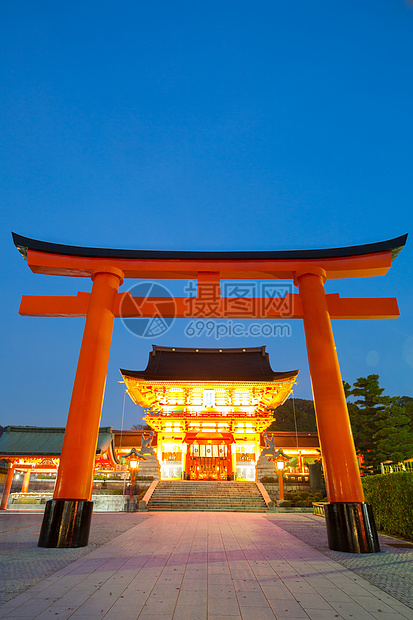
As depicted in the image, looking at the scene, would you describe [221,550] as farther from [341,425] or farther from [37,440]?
[37,440]

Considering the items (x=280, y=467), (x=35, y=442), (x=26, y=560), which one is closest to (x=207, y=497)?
(x=280, y=467)

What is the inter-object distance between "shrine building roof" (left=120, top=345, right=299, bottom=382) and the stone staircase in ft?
20.4

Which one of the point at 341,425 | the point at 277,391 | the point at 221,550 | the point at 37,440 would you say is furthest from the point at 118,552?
the point at 277,391

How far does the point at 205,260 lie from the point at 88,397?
3967 mm

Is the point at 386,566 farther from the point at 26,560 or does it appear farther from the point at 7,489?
the point at 7,489

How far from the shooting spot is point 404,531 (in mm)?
8414

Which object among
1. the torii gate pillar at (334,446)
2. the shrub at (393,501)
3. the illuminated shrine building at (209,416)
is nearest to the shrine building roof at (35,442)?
the illuminated shrine building at (209,416)

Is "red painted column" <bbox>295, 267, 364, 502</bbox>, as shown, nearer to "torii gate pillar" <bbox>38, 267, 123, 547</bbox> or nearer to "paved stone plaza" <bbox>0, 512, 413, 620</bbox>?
"paved stone plaza" <bbox>0, 512, 413, 620</bbox>

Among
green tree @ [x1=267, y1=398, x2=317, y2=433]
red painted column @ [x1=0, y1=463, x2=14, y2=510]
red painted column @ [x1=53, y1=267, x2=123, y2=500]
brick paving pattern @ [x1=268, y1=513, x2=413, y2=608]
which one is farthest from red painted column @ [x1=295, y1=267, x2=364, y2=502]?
green tree @ [x1=267, y1=398, x2=317, y2=433]

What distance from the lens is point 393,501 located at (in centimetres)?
887

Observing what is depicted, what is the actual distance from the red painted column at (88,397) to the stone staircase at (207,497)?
12.9m

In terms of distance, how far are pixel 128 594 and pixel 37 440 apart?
18733 millimetres

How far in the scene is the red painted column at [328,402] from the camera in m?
6.36

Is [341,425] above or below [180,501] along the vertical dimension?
above
